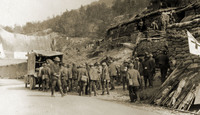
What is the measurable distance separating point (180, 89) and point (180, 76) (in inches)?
29.8

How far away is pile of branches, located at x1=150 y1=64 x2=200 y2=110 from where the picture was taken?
6.50 m

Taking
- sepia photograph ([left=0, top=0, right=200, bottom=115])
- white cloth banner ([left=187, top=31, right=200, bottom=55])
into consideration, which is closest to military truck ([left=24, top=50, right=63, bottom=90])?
sepia photograph ([left=0, top=0, right=200, bottom=115])

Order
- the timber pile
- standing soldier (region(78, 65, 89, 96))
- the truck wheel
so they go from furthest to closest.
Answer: the truck wheel → standing soldier (region(78, 65, 89, 96)) → the timber pile

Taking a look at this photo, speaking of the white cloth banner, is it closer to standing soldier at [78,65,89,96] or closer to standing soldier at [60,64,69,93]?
standing soldier at [78,65,89,96]

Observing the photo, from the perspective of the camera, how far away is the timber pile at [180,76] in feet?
21.9

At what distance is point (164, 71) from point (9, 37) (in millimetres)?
47884

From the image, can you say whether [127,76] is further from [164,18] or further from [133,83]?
[164,18]

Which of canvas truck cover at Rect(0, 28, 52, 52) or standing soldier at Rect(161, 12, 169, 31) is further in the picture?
canvas truck cover at Rect(0, 28, 52, 52)

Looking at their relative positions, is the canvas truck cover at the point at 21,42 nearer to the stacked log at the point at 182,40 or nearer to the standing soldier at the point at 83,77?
the standing soldier at the point at 83,77

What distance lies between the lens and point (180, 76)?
760 cm

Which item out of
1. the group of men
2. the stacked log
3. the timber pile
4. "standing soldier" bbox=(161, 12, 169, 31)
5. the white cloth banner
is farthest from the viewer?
"standing soldier" bbox=(161, 12, 169, 31)

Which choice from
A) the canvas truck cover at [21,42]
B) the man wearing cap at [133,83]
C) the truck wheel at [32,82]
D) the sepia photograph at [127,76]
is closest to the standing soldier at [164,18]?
the sepia photograph at [127,76]

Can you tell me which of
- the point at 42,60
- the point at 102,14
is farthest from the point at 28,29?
the point at 42,60

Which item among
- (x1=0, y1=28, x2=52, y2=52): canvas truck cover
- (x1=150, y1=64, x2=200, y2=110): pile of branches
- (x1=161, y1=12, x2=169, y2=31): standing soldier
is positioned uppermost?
(x1=0, y1=28, x2=52, y2=52): canvas truck cover
